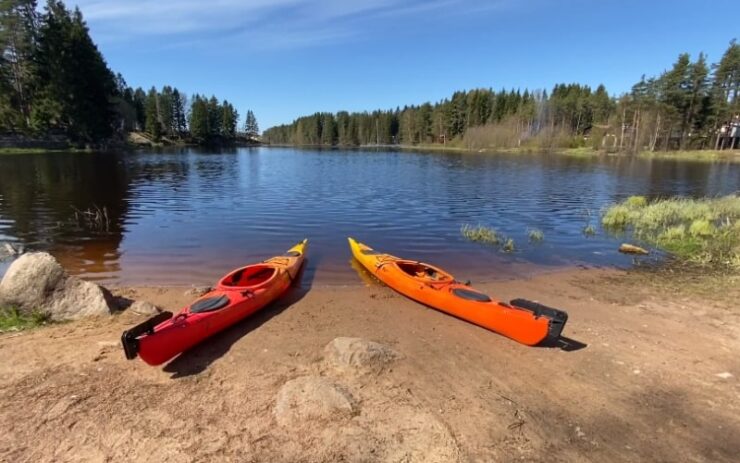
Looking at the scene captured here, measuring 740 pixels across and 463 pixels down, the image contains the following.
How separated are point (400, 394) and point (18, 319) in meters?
6.49

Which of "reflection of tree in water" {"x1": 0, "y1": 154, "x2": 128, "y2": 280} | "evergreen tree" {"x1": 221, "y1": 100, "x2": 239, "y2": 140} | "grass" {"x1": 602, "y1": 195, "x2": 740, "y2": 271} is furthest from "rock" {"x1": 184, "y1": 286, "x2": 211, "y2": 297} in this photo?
"evergreen tree" {"x1": 221, "y1": 100, "x2": 239, "y2": 140}

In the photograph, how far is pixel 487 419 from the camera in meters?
4.91

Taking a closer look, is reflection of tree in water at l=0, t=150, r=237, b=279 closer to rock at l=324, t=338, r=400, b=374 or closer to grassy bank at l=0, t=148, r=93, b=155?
rock at l=324, t=338, r=400, b=374

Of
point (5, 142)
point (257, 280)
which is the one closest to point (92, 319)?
point (257, 280)

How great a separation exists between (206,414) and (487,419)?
10.9 feet

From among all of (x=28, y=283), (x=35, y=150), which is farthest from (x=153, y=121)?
(x=28, y=283)

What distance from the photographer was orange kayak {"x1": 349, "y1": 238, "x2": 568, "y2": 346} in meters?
6.72

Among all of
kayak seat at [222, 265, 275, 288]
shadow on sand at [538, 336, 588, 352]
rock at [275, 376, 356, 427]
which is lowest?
shadow on sand at [538, 336, 588, 352]

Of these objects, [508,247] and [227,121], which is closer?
[508,247]

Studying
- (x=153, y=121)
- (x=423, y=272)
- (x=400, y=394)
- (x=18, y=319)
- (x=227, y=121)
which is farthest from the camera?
(x=227, y=121)

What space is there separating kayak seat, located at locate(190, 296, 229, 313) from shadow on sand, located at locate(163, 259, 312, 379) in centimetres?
50

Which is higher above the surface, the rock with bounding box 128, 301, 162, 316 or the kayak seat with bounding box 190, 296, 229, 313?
the kayak seat with bounding box 190, 296, 229, 313

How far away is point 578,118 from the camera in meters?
103

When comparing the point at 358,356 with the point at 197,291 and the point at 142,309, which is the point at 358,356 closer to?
the point at 142,309
